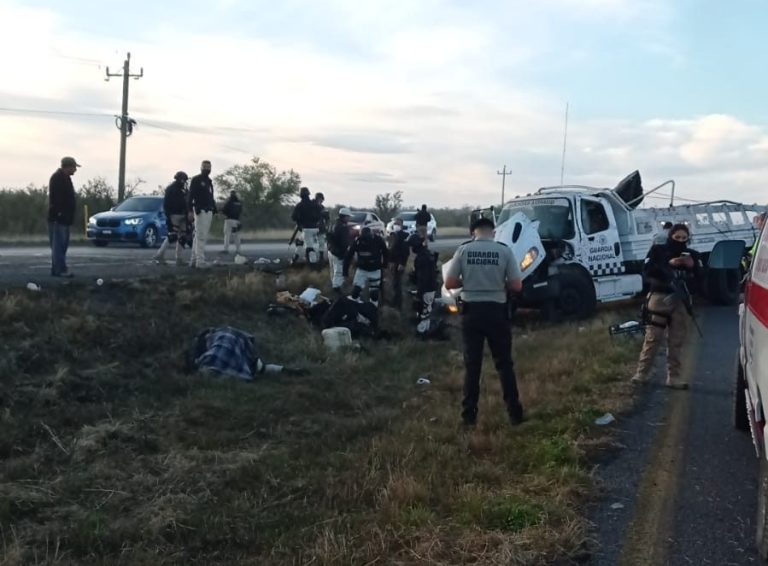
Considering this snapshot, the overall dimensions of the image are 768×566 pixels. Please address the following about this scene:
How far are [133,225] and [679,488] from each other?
1986 centimetres

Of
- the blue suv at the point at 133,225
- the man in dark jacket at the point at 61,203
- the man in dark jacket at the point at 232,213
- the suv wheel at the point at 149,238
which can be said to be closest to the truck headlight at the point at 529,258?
the man in dark jacket at the point at 232,213

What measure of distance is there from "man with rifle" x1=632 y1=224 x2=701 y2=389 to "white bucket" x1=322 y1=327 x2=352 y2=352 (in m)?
4.90

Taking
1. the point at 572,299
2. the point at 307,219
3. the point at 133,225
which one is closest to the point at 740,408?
the point at 572,299

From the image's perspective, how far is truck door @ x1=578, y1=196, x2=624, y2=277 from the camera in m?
16.2

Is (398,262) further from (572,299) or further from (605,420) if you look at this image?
(605,420)

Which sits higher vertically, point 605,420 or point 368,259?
point 368,259

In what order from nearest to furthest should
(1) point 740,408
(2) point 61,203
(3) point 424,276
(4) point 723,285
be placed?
(1) point 740,408 → (2) point 61,203 → (3) point 424,276 → (4) point 723,285

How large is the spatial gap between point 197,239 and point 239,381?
6.47 metres

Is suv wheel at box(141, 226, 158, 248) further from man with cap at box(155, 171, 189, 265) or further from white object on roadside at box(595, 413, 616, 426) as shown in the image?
white object on roadside at box(595, 413, 616, 426)

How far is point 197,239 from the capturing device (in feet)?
53.5

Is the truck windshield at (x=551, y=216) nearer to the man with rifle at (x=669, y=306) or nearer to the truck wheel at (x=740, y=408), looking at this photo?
the man with rifle at (x=669, y=306)

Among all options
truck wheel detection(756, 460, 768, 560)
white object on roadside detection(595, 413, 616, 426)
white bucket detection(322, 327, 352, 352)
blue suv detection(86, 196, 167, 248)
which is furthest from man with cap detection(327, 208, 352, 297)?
truck wheel detection(756, 460, 768, 560)

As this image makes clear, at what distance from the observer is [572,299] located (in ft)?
52.3

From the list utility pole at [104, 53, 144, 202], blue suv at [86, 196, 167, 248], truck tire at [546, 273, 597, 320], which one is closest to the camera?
truck tire at [546, 273, 597, 320]
